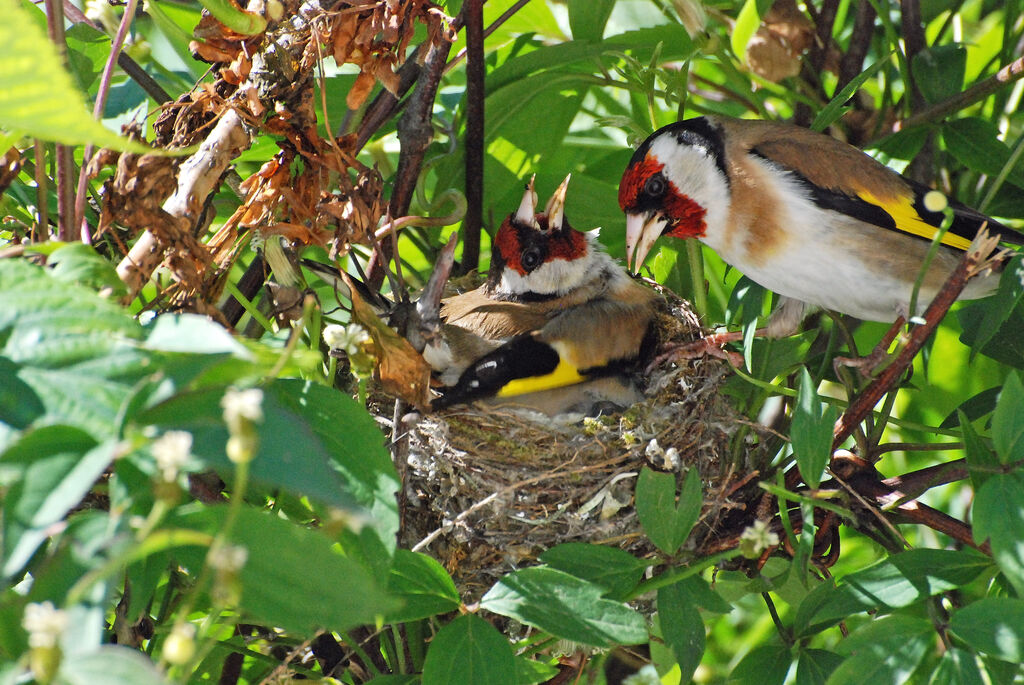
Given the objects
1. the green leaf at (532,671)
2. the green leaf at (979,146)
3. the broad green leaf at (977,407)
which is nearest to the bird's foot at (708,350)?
the broad green leaf at (977,407)

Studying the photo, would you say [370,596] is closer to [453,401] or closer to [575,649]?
[575,649]

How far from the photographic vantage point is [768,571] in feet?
6.14

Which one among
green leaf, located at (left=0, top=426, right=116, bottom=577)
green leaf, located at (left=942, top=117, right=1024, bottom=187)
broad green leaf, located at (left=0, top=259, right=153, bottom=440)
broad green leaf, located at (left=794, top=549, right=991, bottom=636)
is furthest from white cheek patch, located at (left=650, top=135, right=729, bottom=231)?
green leaf, located at (left=0, top=426, right=116, bottom=577)

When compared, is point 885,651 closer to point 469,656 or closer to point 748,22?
point 469,656

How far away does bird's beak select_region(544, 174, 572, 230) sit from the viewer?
101 inches

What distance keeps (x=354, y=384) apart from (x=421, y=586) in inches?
30.8

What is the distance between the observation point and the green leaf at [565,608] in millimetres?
1410

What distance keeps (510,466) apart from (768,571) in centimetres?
64

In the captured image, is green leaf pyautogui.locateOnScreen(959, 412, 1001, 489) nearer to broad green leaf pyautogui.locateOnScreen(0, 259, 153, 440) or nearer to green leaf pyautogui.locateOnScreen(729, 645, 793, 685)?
green leaf pyautogui.locateOnScreen(729, 645, 793, 685)

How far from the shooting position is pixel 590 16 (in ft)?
7.36

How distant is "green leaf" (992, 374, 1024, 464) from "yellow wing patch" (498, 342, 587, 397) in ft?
3.83

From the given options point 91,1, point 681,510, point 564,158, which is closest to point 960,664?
point 681,510

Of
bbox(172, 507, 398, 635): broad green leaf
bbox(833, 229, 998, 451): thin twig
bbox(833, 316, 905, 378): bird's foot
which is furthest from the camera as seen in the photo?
bbox(833, 316, 905, 378): bird's foot

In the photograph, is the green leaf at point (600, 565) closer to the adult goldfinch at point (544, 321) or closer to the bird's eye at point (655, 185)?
the adult goldfinch at point (544, 321)
